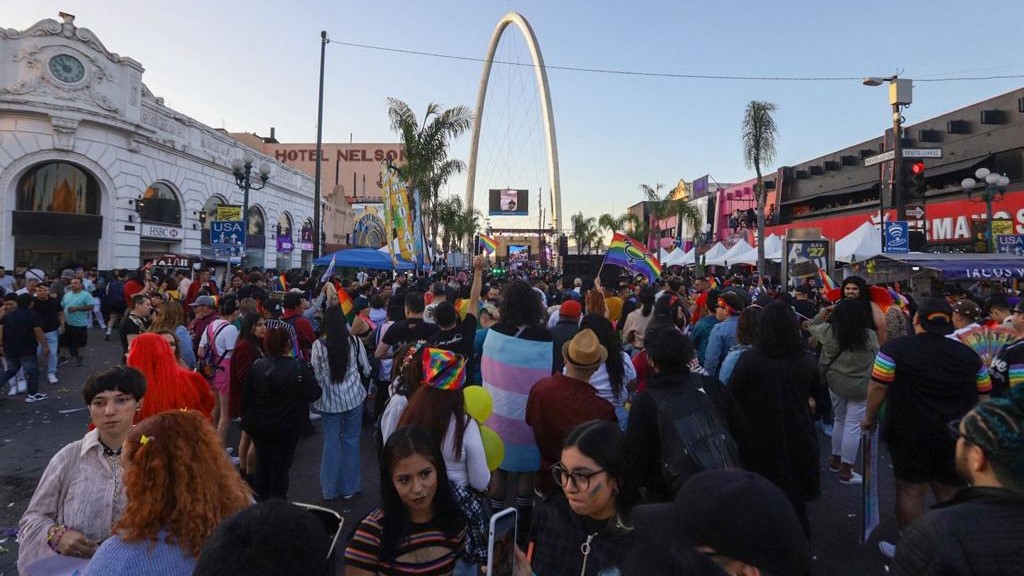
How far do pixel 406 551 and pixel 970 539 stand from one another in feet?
5.99

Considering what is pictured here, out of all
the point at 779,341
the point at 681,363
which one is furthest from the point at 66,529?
the point at 779,341

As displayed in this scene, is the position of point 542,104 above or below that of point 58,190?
above

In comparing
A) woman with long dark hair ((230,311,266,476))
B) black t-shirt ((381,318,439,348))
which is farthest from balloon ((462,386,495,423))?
woman with long dark hair ((230,311,266,476))

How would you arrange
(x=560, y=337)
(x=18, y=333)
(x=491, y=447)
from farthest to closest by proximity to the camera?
(x=18, y=333) < (x=560, y=337) < (x=491, y=447)

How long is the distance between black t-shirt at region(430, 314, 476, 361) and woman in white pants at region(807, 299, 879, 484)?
3.35 metres

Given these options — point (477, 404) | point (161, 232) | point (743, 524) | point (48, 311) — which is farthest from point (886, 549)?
point (161, 232)

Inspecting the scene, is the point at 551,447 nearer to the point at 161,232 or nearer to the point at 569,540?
the point at 569,540

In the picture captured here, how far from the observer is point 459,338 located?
5.31m

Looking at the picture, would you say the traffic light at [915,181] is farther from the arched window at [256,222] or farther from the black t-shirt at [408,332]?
the arched window at [256,222]

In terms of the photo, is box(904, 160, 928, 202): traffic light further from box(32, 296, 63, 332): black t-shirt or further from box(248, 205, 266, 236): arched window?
box(248, 205, 266, 236): arched window

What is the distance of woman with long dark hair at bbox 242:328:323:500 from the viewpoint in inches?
172

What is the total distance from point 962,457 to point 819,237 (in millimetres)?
13999

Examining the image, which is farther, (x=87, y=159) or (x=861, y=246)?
(x=87, y=159)

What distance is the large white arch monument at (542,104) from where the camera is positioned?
6288cm
